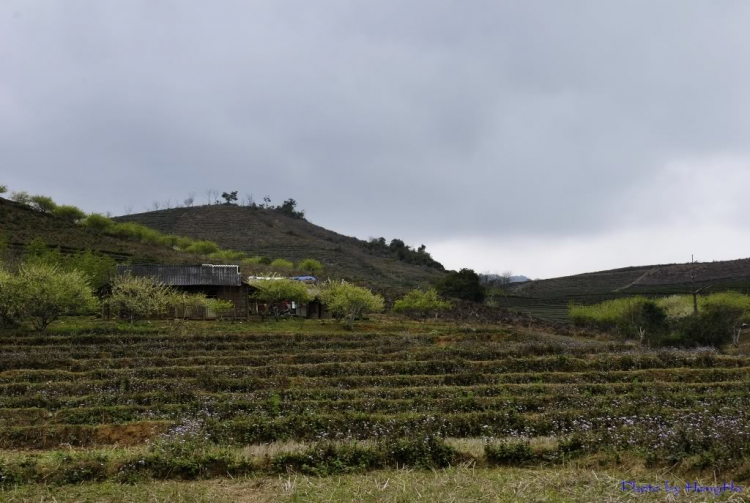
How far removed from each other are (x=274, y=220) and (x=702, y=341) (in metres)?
110

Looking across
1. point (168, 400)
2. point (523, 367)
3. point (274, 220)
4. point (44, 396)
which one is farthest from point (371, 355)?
point (274, 220)

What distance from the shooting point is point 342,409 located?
56.1ft

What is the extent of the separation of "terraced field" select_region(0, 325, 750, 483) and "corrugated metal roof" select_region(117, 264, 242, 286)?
13999mm

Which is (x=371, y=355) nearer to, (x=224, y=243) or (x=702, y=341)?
(x=702, y=341)

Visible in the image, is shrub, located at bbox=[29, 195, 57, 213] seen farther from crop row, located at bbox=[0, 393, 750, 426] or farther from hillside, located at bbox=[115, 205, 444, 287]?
crop row, located at bbox=[0, 393, 750, 426]

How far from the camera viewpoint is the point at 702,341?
38094 millimetres

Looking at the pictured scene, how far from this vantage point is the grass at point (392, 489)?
21.9ft

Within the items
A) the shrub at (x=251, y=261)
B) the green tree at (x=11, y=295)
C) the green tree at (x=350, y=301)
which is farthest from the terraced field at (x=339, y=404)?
the shrub at (x=251, y=261)

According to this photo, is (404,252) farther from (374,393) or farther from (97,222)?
(374,393)

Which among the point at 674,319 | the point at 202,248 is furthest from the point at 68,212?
the point at 674,319

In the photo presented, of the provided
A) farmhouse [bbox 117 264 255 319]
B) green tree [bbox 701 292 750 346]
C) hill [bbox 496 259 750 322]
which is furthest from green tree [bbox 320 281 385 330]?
hill [bbox 496 259 750 322]

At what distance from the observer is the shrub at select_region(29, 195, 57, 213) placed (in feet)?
284

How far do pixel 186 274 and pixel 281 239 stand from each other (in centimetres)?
6746

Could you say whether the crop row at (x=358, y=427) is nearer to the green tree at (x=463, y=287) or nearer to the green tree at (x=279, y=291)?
the green tree at (x=279, y=291)
